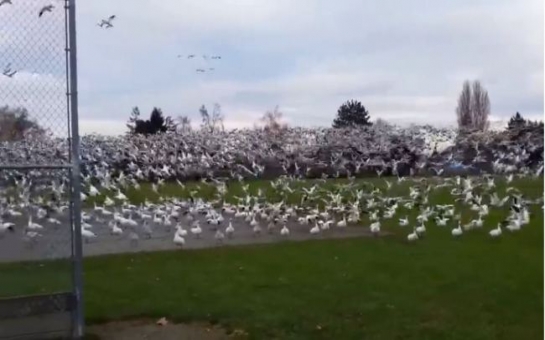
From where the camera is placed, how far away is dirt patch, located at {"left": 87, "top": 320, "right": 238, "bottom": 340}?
755 centimetres

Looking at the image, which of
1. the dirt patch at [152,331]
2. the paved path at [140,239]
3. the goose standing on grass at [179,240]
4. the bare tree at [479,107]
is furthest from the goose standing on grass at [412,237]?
the bare tree at [479,107]

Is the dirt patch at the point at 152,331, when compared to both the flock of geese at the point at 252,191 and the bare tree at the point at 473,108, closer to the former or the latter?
the flock of geese at the point at 252,191

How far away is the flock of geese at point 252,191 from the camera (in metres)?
14.5

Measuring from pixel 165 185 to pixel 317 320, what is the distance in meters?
20.5

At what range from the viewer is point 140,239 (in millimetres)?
14773

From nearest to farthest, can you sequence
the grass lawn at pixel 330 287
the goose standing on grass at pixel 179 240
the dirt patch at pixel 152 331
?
the dirt patch at pixel 152 331 < the grass lawn at pixel 330 287 < the goose standing on grass at pixel 179 240

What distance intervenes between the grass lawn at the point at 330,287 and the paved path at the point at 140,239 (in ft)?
2.72

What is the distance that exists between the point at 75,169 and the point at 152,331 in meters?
1.80

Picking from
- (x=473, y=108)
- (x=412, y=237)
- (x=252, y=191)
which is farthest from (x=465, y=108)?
(x=412, y=237)

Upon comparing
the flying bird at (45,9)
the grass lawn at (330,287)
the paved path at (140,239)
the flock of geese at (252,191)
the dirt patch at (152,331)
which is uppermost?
the flying bird at (45,9)

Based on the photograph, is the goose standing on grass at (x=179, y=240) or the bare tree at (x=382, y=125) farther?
the bare tree at (x=382, y=125)

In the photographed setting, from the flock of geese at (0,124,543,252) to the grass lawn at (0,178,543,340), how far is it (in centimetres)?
133

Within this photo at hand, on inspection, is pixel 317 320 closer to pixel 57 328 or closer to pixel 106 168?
pixel 57 328

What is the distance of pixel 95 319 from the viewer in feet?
26.9
